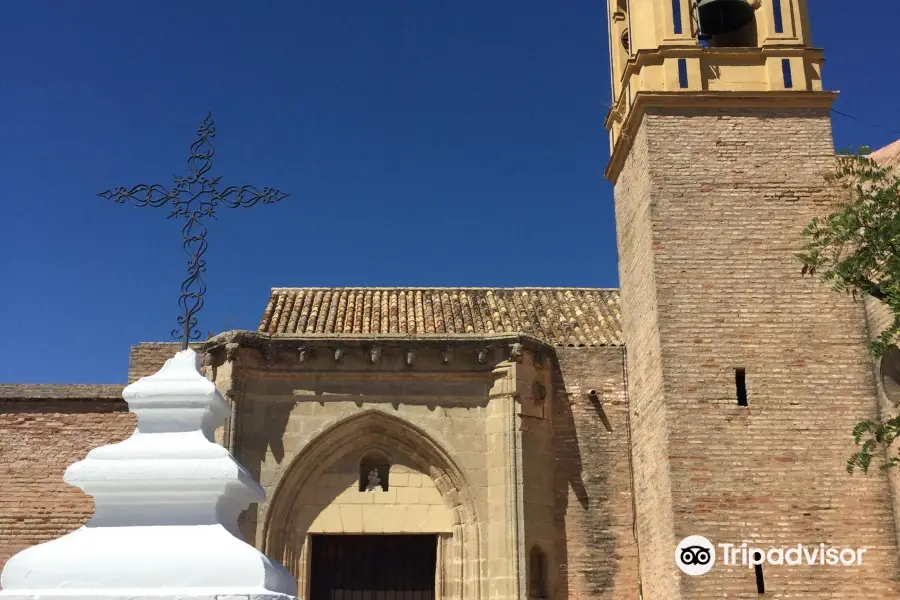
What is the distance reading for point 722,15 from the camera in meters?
12.9

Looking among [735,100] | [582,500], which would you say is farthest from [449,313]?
[735,100]

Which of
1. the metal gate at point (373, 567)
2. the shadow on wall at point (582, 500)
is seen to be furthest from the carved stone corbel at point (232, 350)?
the shadow on wall at point (582, 500)

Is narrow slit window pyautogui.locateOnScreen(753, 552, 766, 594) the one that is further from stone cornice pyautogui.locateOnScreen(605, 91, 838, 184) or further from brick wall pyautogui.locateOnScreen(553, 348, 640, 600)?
stone cornice pyautogui.locateOnScreen(605, 91, 838, 184)

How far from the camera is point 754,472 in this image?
34.7ft

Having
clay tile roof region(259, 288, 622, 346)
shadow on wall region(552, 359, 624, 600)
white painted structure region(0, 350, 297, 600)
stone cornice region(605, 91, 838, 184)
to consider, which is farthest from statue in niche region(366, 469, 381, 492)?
white painted structure region(0, 350, 297, 600)

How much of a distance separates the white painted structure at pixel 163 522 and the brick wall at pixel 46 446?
10.0 metres

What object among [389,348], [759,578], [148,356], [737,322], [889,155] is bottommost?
[759,578]

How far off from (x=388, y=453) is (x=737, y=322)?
16.1 ft

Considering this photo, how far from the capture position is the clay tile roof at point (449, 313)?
1373cm

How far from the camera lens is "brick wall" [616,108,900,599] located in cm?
1035

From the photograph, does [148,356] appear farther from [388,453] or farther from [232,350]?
[388,453]

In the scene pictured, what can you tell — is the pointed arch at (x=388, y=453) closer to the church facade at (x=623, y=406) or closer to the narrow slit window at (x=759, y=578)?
the church facade at (x=623, y=406)

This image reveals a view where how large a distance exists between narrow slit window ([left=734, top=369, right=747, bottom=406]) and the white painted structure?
26.7 feet

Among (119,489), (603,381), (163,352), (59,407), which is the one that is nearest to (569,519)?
(603,381)
